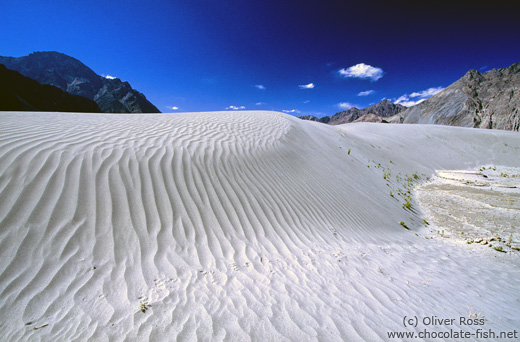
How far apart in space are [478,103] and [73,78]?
169386 millimetres

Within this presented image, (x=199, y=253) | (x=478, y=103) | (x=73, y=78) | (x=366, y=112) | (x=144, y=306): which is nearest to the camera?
(x=144, y=306)

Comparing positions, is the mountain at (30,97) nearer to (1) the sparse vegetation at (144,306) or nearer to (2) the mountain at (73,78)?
(2) the mountain at (73,78)

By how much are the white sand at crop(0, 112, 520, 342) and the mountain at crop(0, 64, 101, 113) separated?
44.4 metres

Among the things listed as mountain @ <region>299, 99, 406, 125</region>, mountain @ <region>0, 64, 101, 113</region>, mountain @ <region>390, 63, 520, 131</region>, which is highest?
mountain @ <region>299, 99, 406, 125</region>

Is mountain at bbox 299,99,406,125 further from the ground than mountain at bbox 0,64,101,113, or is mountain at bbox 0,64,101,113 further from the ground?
mountain at bbox 299,99,406,125

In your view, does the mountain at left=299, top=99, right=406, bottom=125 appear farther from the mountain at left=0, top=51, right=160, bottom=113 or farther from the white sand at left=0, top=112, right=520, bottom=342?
the white sand at left=0, top=112, right=520, bottom=342

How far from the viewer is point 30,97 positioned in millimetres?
38344

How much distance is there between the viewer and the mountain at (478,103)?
37656 mm

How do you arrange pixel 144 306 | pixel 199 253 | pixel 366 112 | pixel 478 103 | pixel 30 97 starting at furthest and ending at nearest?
pixel 366 112, pixel 478 103, pixel 30 97, pixel 199 253, pixel 144 306

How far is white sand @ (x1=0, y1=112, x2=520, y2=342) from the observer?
1.75 m

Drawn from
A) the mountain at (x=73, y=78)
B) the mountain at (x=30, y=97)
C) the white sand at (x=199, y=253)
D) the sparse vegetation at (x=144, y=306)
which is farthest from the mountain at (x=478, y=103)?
the mountain at (x=73, y=78)

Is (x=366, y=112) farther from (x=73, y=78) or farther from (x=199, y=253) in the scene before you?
(x=73, y=78)

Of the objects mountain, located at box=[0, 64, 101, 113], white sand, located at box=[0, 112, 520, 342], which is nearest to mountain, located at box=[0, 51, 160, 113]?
mountain, located at box=[0, 64, 101, 113]

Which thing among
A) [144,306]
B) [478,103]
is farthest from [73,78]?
[478,103]
